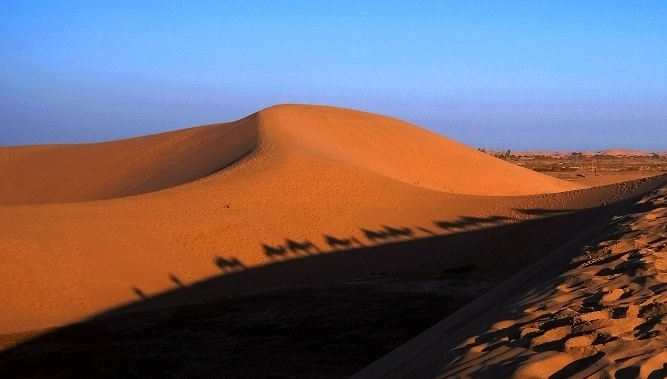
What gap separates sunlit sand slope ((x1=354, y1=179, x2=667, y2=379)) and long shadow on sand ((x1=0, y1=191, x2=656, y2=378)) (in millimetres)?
3230

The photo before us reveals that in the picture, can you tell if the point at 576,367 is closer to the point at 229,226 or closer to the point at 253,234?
the point at 253,234

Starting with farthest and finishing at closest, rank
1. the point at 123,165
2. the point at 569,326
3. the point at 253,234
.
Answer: the point at 123,165
the point at 253,234
the point at 569,326

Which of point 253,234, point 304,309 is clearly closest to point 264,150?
point 253,234

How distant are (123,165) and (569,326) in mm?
35644

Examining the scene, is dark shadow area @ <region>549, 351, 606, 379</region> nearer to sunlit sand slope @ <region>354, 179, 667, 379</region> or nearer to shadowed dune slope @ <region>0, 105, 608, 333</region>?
sunlit sand slope @ <region>354, 179, 667, 379</region>

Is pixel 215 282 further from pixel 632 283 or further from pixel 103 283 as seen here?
pixel 632 283

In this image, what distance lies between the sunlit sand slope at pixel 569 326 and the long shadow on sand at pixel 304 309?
323cm

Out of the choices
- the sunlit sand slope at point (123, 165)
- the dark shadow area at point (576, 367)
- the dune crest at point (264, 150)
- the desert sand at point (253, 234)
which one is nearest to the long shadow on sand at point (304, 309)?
the desert sand at point (253, 234)

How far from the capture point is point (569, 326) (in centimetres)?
461

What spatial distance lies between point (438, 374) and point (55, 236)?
12838 mm

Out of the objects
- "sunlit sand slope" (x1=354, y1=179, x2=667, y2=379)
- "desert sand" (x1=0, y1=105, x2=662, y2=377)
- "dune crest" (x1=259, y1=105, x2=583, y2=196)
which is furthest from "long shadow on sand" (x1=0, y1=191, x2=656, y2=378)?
"dune crest" (x1=259, y1=105, x2=583, y2=196)

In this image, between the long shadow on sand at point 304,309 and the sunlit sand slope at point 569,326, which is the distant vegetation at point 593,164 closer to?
the long shadow on sand at point 304,309

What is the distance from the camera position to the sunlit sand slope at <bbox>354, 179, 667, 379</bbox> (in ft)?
13.0

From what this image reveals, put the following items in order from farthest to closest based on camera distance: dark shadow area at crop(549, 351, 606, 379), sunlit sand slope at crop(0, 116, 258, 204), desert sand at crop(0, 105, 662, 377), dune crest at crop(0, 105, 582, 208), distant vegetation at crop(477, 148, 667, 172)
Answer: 1. distant vegetation at crop(477, 148, 667, 172)
2. sunlit sand slope at crop(0, 116, 258, 204)
3. dune crest at crop(0, 105, 582, 208)
4. desert sand at crop(0, 105, 662, 377)
5. dark shadow area at crop(549, 351, 606, 379)
